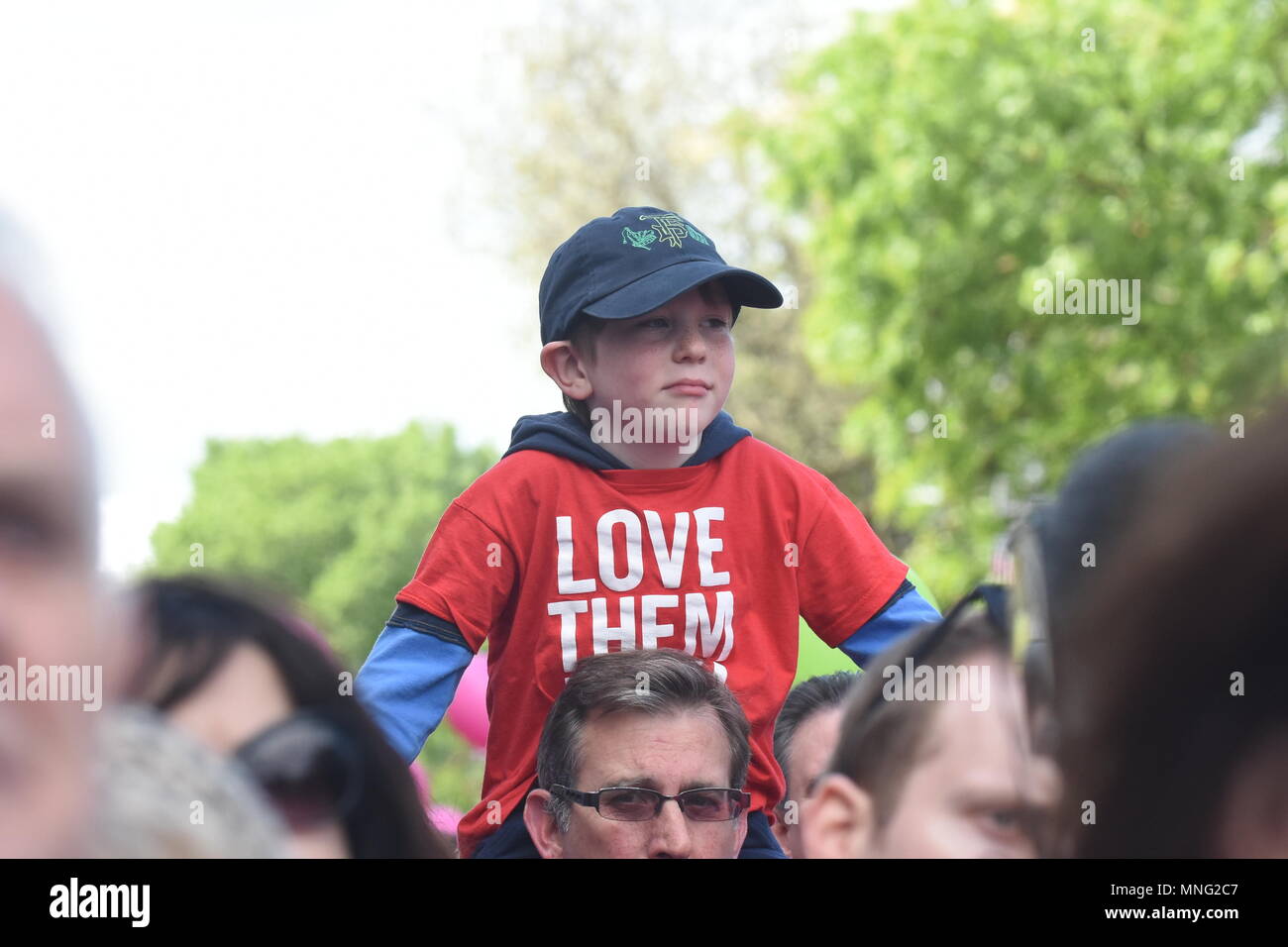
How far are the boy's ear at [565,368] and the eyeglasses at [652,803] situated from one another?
0.68 metres

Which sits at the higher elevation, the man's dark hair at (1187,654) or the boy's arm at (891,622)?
the man's dark hair at (1187,654)

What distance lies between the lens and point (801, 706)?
9.12ft

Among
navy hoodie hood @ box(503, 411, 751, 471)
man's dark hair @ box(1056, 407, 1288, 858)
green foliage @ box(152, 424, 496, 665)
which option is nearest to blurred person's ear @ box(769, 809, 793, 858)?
navy hoodie hood @ box(503, 411, 751, 471)

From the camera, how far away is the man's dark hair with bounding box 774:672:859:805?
2721mm

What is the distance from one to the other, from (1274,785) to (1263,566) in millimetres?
147

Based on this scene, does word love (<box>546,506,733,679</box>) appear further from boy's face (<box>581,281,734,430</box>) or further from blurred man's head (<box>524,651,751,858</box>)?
boy's face (<box>581,281,734,430</box>)

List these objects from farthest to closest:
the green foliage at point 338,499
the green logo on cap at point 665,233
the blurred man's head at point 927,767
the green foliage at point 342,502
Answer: the green foliage at point 338,499, the green foliage at point 342,502, the green logo on cap at point 665,233, the blurred man's head at point 927,767

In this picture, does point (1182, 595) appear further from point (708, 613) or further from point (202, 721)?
point (708, 613)

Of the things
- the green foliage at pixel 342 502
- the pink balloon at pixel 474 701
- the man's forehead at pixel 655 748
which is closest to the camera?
the man's forehead at pixel 655 748

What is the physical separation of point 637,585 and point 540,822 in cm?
38

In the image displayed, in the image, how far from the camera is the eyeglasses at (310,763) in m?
0.91

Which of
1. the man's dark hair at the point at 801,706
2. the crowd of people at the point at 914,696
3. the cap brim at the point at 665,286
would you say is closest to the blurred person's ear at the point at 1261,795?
the crowd of people at the point at 914,696

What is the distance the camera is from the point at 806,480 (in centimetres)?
238

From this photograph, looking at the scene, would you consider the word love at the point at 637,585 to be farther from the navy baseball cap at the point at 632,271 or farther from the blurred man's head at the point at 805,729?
the blurred man's head at the point at 805,729
